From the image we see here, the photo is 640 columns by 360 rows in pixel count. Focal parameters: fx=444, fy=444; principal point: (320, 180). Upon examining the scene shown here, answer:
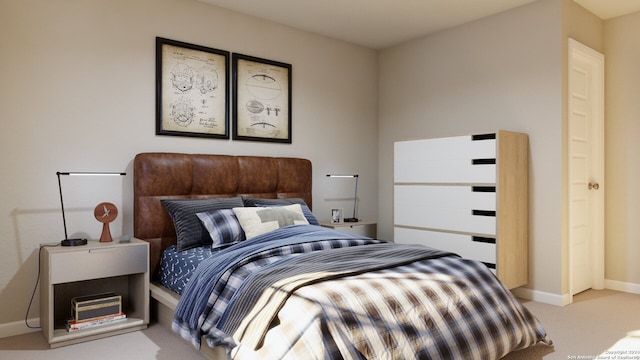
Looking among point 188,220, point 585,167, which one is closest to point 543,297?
point 585,167

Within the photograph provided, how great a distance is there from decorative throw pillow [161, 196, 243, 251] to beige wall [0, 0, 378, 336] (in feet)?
1.38

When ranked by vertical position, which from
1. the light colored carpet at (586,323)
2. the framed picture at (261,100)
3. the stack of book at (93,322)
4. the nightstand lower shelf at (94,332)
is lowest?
the light colored carpet at (586,323)

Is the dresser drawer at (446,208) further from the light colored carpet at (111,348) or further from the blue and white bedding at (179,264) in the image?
the light colored carpet at (111,348)

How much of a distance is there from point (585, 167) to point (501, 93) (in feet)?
3.32

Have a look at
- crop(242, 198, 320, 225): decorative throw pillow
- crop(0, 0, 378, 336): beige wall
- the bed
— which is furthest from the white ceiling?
crop(242, 198, 320, 225): decorative throw pillow

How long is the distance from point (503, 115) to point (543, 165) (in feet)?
1.96

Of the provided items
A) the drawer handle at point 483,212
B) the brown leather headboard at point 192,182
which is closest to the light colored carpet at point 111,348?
the brown leather headboard at point 192,182

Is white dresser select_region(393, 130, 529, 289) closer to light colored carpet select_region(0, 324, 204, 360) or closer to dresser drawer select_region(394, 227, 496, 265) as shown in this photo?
dresser drawer select_region(394, 227, 496, 265)

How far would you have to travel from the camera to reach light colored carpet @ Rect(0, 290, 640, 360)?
8.50ft

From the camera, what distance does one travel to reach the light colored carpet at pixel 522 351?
259cm

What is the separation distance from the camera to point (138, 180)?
3309 mm

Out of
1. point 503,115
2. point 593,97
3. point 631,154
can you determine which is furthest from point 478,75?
point 631,154

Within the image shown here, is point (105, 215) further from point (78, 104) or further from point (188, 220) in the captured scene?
point (78, 104)

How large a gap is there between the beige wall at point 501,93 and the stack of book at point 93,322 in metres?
3.05
